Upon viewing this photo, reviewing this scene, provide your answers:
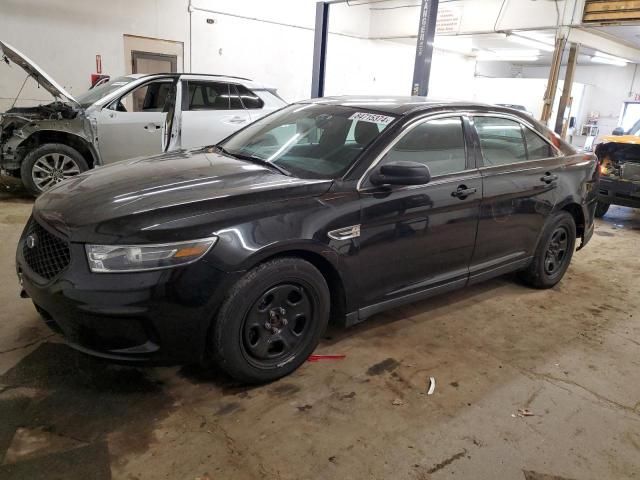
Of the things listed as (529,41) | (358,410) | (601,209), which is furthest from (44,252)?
(529,41)

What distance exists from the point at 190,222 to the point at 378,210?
1.06 m

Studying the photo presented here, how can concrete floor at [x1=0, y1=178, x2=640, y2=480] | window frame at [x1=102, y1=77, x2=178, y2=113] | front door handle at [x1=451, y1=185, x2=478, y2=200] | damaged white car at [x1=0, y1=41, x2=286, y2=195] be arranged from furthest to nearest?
Result: window frame at [x1=102, y1=77, x2=178, y2=113]
damaged white car at [x1=0, y1=41, x2=286, y2=195]
front door handle at [x1=451, y1=185, x2=478, y2=200]
concrete floor at [x1=0, y1=178, x2=640, y2=480]

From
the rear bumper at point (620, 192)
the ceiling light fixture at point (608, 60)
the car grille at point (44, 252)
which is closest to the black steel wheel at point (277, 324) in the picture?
the car grille at point (44, 252)

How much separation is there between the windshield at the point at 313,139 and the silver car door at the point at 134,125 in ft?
10.9

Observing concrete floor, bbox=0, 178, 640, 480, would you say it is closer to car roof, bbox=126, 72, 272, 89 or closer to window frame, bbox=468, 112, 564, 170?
window frame, bbox=468, 112, 564, 170

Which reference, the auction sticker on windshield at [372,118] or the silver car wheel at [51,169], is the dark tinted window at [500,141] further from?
the silver car wheel at [51,169]

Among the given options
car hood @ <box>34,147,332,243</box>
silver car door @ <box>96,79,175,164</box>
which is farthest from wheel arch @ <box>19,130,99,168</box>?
car hood @ <box>34,147,332,243</box>

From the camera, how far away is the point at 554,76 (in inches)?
339

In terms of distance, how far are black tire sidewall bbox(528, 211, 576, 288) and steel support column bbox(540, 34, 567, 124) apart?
17.9 feet

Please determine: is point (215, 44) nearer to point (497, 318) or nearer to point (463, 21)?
point (463, 21)

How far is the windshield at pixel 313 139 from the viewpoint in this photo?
2.86m

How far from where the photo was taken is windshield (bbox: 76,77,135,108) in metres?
6.29

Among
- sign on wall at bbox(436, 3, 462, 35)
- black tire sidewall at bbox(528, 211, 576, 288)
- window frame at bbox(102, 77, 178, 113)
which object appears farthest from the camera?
sign on wall at bbox(436, 3, 462, 35)

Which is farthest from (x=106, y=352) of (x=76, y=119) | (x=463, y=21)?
(x=463, y=21)
